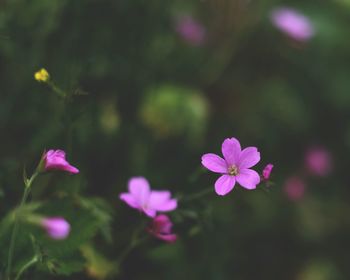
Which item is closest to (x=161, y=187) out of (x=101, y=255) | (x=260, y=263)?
(x=101, y=255)

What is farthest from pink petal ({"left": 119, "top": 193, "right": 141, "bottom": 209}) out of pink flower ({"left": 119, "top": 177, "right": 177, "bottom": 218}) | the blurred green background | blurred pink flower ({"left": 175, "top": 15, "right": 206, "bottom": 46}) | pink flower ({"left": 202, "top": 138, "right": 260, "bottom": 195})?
blurred pink flower ({"left": 175, "top": 15, "right": 206, "bottom": 46})

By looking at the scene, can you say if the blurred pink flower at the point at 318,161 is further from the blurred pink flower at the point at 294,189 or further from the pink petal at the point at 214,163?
the pink petal at the point at 214,163

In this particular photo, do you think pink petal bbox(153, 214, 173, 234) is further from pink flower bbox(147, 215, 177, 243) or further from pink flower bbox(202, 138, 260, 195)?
pink flower bbox(202, 138, 260, 195)

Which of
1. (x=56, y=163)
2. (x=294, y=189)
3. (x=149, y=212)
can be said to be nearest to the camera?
(x=56, y=163)

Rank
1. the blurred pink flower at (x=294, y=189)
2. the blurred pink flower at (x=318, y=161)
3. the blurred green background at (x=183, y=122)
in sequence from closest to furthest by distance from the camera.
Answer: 1. the blurred green background at (x=183, y=122)
2. the blurred pink flower at (x=294, y=189)
3. the blurred pink flower at (x=318, y=161)

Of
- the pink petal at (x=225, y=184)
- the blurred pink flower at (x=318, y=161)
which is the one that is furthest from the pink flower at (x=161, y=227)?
the blurred pink flower at (x=318, y=161)

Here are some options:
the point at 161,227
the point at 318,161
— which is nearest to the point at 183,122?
the point at 318,161

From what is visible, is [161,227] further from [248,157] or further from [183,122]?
[183,122]

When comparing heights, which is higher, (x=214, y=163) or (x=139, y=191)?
(x=214, y=163)
